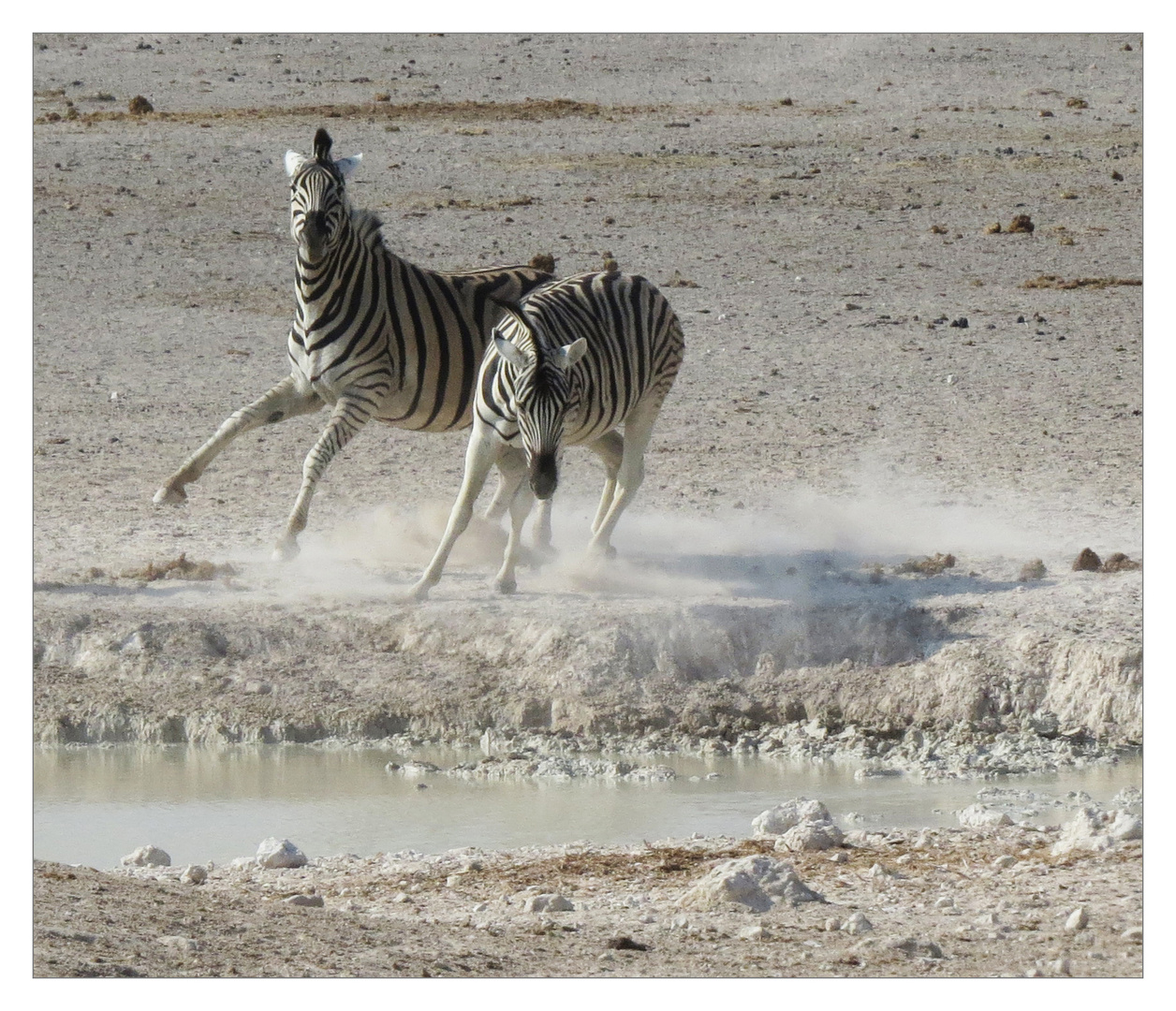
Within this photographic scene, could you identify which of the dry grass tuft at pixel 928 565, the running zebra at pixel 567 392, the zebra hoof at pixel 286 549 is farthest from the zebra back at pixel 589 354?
the dry grass tuft at pixel 928 565

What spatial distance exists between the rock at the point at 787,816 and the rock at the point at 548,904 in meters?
1.24

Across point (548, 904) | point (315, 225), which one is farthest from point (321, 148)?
point (548, 904)

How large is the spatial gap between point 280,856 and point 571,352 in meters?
3.01

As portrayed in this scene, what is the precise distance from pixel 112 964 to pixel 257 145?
18.5m

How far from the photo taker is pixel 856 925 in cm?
605

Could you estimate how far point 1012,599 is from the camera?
953 centimetres

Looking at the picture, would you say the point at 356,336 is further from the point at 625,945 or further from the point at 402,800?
the point at 625,945

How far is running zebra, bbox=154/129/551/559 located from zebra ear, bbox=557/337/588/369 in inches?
51.3

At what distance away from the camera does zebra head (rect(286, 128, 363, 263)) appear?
10.1m

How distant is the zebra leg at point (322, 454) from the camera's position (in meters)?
9.82

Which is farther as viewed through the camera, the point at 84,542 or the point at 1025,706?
the point at 84,542

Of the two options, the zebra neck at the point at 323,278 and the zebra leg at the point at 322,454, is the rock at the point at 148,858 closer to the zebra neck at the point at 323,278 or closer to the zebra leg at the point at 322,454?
the zebra leg at the point at 322,454

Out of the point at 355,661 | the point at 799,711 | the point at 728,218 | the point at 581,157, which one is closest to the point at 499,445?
the point at 355,661

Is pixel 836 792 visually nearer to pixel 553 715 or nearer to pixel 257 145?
pixel 553 715
